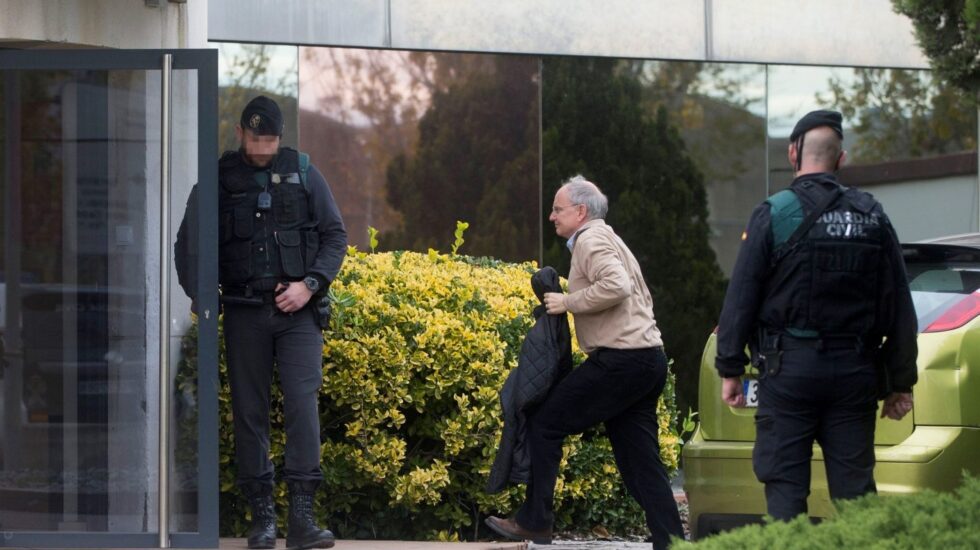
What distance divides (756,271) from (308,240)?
2.11 m

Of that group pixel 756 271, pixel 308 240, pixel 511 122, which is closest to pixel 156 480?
pixel 308 240

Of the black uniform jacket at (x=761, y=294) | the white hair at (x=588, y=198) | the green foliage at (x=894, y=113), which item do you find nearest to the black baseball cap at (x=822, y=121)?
the black uniform jacket at (x=761, y=294)

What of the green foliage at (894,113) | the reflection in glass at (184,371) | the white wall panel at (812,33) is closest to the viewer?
the reflection in glass at (184,371)

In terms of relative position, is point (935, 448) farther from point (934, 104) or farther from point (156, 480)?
point (934, 104)

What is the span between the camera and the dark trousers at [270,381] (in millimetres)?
6102

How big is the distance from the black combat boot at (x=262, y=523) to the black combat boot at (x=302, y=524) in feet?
0.35

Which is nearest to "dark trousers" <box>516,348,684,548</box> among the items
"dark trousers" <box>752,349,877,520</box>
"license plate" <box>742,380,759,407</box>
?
"license plate" <box>742,380,759,407</box>

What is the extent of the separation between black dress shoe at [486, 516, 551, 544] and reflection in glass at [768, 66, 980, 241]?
549 cm

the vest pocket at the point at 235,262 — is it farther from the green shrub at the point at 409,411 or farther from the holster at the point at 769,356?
the holster at the point at 769,356

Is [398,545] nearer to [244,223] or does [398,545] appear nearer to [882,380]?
[244,223]

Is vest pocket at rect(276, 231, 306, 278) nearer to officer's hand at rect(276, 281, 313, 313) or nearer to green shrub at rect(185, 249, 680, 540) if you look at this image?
officer's hand at rect(276, 281, 313, 313)

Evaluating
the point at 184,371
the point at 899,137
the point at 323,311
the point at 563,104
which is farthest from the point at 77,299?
the point at 899,137

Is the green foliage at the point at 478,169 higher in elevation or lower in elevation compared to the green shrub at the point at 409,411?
higher

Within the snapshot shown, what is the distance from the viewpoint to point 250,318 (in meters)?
6.12
